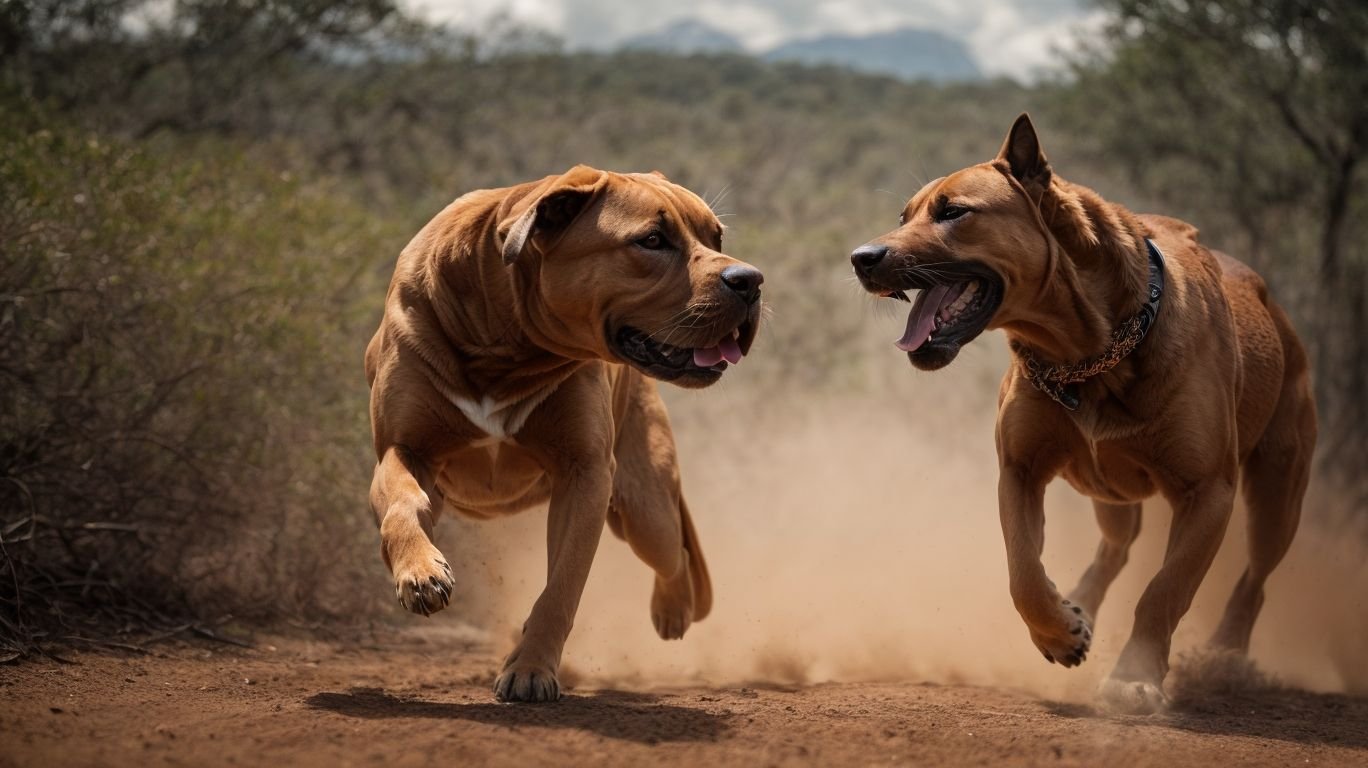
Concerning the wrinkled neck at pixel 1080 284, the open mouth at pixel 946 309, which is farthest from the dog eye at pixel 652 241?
the wrinkled neck at pixel 1080 284

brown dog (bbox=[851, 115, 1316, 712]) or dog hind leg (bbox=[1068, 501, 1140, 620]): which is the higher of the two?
brown dog (bbox=[851, 115, 1316, 712])

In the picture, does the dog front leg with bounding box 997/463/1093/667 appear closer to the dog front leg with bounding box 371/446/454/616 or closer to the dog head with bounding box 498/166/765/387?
the dog head with bounding box 498/166/765/387

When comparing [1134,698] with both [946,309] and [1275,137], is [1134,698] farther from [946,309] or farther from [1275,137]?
[1275,137]

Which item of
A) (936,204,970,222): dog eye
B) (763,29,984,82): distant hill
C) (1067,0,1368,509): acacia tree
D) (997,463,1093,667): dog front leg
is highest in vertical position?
(763,29,984,82): distant hill

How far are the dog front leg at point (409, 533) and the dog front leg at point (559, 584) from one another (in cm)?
40

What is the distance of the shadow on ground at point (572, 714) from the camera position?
15.9 feet

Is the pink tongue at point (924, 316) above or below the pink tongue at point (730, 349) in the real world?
above

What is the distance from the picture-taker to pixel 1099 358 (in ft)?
19.5

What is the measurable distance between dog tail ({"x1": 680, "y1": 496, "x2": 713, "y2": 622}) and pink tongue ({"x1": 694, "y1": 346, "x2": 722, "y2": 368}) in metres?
1.90

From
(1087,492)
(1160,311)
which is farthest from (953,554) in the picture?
(1160,311)

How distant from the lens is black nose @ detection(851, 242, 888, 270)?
566 centimetres

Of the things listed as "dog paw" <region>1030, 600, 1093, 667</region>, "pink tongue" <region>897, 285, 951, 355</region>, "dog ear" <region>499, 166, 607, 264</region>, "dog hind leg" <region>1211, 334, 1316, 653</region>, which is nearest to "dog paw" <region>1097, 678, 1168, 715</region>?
"dog paw" <region>1030, 600, 1093, 667</region>

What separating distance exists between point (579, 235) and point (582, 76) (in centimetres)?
3185

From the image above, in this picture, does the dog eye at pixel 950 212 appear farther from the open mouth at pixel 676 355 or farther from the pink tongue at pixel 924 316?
the open mouth at pixel 676 355
